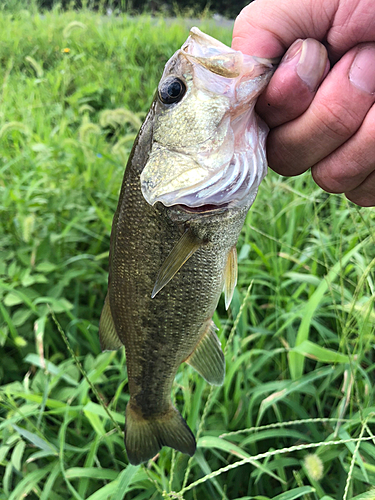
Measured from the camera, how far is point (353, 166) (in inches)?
43.1

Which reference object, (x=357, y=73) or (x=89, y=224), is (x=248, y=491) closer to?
(x=357, y=73)

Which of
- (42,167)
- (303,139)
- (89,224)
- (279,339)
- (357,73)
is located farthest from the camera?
(42,167)

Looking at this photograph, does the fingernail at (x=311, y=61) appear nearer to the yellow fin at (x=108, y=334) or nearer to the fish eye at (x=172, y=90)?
the fish eye at (x=172, y=90)

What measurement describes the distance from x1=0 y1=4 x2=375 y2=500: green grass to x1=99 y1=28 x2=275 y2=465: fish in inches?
4.8

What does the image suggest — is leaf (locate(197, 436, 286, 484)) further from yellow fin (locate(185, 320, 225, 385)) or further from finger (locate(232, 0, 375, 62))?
finger (locate(232, 0, 375, 62))

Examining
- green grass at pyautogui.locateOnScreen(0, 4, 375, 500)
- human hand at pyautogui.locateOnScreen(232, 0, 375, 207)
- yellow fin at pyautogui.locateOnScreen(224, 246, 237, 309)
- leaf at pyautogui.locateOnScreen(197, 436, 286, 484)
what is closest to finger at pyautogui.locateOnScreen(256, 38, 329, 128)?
human hand at pyautogui.locateOnScreen(232, 0, 375, 207)

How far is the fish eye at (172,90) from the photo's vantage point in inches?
40.4

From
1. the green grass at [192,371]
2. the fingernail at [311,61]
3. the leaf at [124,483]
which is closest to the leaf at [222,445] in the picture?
the green grass at [192,371]

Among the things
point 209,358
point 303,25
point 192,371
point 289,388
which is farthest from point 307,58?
point 192,371

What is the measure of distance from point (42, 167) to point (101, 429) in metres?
1.76

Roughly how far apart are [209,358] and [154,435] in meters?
0.30

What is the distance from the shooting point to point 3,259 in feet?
6.77

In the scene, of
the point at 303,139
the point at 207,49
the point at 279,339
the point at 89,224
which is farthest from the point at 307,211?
the point at 207,49

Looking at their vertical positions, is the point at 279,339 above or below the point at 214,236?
below
